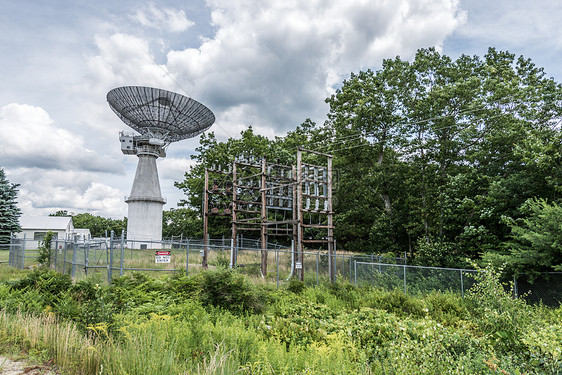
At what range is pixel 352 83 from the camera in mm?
33688

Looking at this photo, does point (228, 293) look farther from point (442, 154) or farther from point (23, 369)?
point (442, 154)

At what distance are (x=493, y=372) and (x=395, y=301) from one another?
7689 mm

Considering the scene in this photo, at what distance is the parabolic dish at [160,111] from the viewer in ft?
107

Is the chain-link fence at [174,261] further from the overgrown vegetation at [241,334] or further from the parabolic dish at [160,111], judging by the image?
the parabolic dish at [160,111]

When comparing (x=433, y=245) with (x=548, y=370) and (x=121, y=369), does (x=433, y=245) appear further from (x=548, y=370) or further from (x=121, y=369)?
(x=121, y=369)

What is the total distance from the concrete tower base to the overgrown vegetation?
27839 millimetres

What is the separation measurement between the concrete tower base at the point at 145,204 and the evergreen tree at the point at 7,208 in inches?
595

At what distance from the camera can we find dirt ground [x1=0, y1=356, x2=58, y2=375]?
515 cm

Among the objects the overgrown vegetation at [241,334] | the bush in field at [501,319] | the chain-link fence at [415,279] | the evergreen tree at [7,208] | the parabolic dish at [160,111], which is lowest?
the chain-link fence at [415,279]

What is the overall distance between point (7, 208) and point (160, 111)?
75.4 feet

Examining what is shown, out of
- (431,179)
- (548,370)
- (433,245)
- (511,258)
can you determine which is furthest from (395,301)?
(431,179)

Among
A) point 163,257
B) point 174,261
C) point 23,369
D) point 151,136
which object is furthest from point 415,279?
point 151,136

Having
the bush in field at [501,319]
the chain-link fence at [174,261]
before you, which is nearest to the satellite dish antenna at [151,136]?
the chain-link fence at [174,261]

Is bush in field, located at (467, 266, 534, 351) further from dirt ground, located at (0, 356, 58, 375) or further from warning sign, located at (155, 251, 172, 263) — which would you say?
warning sign, located at (155, 251, 172, 263)
